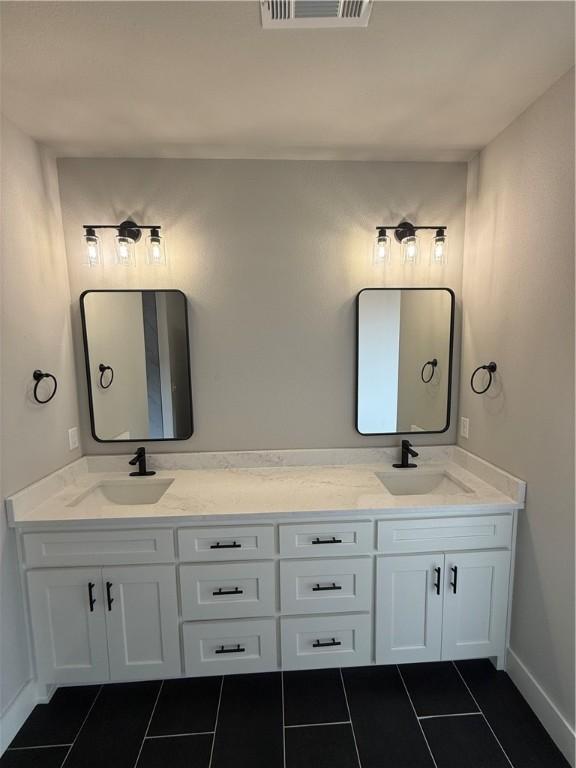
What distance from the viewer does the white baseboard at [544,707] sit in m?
1.39

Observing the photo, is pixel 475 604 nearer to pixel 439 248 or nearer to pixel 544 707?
pixel 544 707

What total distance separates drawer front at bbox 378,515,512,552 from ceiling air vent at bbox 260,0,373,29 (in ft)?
6.25

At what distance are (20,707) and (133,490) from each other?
3.23 ft

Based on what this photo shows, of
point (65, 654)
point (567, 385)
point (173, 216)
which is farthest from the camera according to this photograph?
point (173, 216)

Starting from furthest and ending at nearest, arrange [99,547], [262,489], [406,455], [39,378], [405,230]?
[406,455], [405,230], [262,489], [39,378], [99,547]

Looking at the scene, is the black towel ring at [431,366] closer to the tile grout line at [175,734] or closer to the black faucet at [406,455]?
the black faucet at [406,455]

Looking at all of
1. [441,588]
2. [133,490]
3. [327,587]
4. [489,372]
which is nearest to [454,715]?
[441,588]

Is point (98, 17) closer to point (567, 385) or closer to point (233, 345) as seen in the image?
point (233, 345)

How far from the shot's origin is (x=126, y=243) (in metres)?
1.96

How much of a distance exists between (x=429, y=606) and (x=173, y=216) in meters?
2.43

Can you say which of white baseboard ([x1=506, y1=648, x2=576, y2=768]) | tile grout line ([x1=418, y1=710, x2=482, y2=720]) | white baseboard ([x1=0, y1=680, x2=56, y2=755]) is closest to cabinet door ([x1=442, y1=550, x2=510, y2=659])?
white baseboard ([x1=506, y1=648, x2=576, y2=768])

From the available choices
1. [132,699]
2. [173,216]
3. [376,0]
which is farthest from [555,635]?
[173,216]

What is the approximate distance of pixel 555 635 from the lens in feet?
4.82

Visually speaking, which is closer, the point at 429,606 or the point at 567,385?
the point at 567,385
